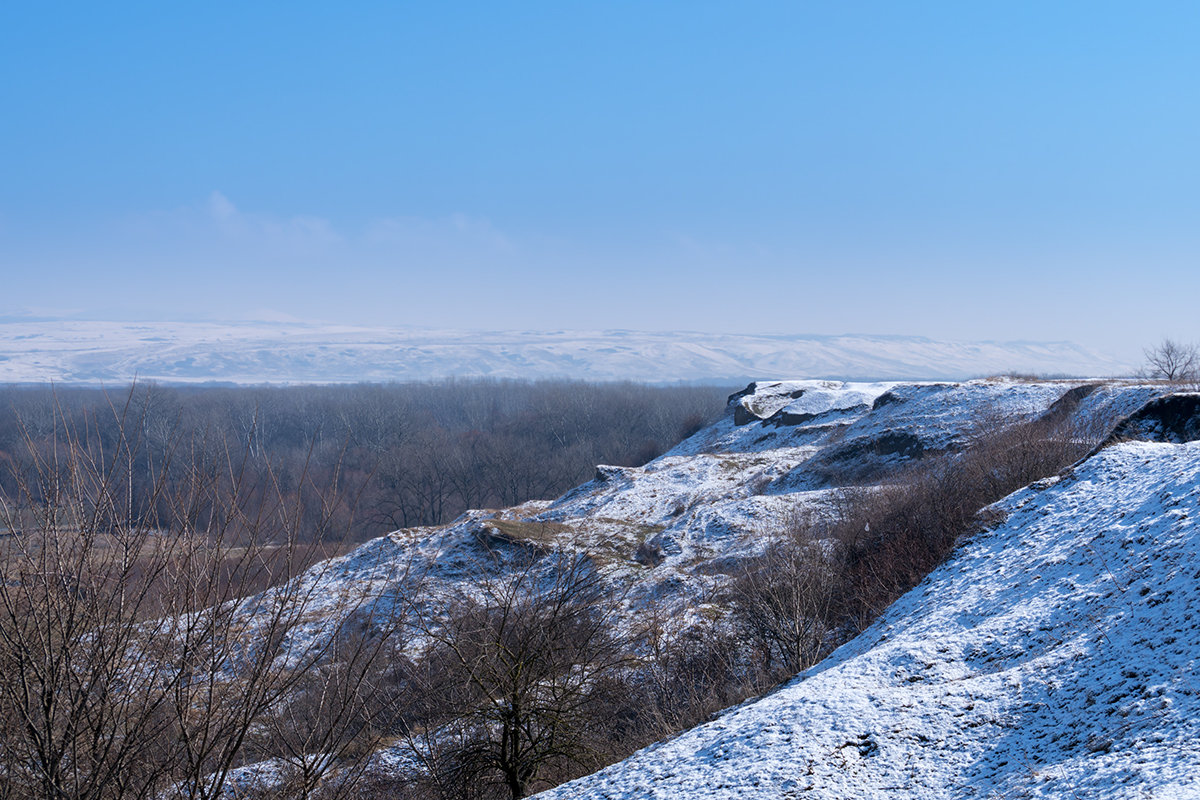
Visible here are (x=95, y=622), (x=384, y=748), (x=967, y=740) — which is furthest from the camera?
(x=384, y=748)

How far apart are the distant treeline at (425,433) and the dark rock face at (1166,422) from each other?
2784 centimetres

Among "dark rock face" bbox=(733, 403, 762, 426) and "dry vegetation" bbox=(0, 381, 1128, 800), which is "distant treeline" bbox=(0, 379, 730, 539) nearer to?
"dark rock face" bbox=(733, 403, 762, 426)

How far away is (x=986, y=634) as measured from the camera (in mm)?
6477

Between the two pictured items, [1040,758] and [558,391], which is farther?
[558,391]

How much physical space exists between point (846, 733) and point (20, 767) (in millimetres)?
5422

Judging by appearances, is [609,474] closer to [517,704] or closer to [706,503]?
[706,503]

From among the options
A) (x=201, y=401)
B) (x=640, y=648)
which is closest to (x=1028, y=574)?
(x=640, y=648)

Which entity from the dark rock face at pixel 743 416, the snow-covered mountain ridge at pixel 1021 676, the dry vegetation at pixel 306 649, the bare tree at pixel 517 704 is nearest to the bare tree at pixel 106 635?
the dry vegetation at pixel 306 649

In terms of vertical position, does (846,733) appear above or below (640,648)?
above

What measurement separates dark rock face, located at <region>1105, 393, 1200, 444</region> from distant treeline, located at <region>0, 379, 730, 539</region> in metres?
27.8

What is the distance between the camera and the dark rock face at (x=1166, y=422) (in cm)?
1180

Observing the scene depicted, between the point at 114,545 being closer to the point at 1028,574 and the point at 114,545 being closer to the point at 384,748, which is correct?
the point at 384,748

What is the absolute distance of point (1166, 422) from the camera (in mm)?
12156

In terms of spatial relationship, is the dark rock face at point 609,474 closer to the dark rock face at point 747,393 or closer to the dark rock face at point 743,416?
the dark rock face at point 743,416
